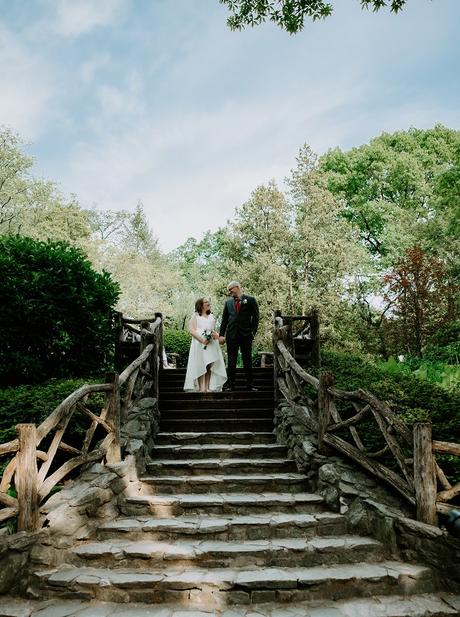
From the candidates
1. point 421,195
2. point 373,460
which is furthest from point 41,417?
point 421,195

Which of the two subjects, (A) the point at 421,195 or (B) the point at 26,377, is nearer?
(B) the point at 26,377

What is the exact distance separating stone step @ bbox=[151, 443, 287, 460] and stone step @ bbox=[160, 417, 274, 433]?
0.72 meters

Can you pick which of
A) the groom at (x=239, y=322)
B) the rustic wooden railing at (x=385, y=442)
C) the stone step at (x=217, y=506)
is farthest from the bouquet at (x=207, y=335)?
the stone step at (x=217, y=506)

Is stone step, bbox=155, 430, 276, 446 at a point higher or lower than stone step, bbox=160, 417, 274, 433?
lower

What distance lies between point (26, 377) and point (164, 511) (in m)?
3.98

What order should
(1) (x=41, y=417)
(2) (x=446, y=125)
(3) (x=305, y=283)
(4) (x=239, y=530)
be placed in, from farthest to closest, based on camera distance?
(2) (x=446, y=125), (3) (x=305, y=283), (1) (x=41, y=417), (4) (x=239, y=530)

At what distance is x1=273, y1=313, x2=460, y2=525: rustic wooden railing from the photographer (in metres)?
4.26

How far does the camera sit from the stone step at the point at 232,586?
3.93 m

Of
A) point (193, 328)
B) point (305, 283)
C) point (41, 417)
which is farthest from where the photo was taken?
point (305, 283)

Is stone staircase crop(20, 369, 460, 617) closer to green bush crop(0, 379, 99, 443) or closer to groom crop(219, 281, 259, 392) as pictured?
green bush crop(0, 379, 99, 443)

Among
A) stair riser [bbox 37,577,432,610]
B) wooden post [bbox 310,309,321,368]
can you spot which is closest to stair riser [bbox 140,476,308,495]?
stair riser [bbox 37,577,432,610]

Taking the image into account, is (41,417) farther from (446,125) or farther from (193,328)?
(446,125)

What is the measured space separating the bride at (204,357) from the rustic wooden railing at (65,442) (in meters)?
0.78

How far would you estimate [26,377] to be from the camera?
7770 mm
